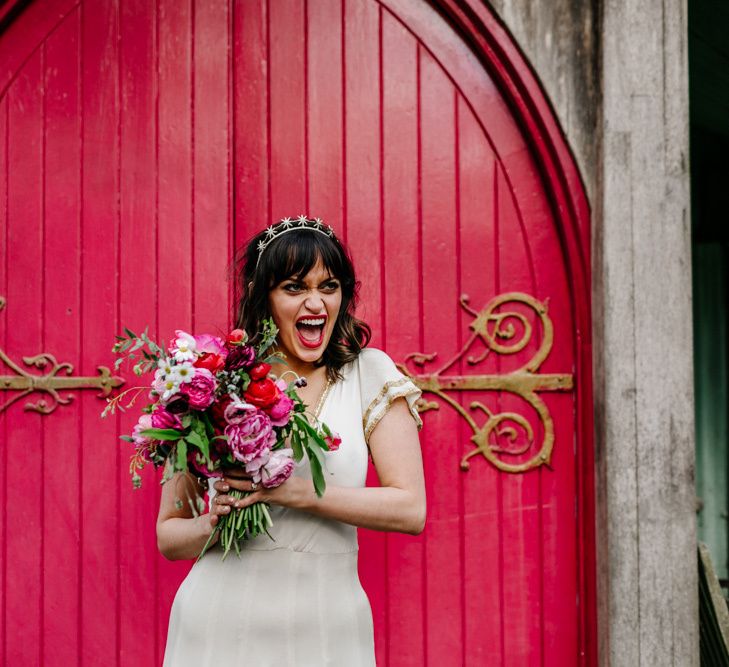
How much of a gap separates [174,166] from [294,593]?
1628mm

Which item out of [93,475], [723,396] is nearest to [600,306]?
[93,475]

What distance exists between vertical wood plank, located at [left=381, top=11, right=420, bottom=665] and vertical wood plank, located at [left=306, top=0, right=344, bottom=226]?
172 mm

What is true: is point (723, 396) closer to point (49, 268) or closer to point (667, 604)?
point (667, 604)

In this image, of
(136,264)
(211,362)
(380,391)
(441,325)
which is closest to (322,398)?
(380,391)

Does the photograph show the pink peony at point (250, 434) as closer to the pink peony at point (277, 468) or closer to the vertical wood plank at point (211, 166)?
the pink peony at point (277, 468)

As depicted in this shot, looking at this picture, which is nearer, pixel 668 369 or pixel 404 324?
pixel 668 369

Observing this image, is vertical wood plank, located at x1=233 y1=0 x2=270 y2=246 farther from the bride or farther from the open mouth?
the open mouth

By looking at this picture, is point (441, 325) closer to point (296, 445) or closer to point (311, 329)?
point (311, 329)

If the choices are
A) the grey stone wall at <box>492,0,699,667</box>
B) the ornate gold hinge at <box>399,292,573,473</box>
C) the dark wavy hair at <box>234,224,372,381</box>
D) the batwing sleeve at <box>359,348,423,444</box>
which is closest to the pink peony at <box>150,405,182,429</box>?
the dark wavy hair at <box>234,224,372,381</box>

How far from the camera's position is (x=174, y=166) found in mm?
2619

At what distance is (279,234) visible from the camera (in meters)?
1.85

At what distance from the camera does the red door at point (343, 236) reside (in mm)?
2547

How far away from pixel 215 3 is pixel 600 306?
70.9 inches

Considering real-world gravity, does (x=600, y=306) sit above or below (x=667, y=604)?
above
